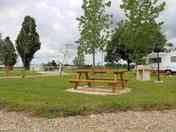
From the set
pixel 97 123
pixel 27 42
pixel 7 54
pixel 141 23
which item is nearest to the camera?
pixel 97 123

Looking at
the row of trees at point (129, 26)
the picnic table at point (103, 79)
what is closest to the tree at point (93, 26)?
the row of trees at point (129, 26)

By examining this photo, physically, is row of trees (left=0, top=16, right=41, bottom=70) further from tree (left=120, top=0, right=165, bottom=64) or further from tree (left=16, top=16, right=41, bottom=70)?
tree (left=120, top=0, right=165, bottom=64)

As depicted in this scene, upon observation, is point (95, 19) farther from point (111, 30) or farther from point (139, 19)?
point (139, 19)

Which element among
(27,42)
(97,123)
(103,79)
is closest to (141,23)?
(103,79)

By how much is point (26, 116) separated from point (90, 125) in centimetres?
170

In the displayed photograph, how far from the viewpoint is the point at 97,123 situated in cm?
736

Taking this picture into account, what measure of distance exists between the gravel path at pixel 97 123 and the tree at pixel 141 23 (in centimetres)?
2187

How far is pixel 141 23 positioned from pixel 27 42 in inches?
1169

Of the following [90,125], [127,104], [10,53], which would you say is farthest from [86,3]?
[10,53]

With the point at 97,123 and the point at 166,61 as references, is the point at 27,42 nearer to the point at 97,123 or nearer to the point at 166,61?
the point at 166,61

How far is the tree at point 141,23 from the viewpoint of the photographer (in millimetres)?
29844

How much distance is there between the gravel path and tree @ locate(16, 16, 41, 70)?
4878cm

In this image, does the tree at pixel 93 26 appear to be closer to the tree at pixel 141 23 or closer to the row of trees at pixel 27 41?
the tree at pixel 141 23

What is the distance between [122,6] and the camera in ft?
102
